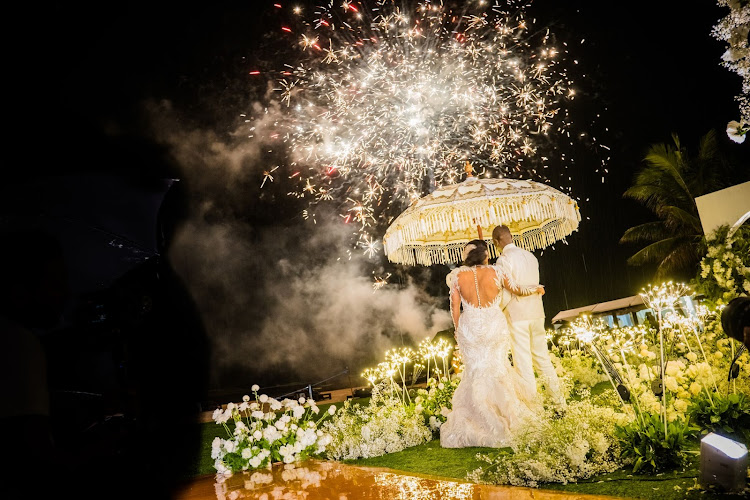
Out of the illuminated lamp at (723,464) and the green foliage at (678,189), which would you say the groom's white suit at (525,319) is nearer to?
the illuminated lamp at (723,464)

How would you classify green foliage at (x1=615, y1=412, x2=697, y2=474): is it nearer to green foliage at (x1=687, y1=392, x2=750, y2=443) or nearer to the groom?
green foliage at (x1=687, y1=392, x2=750, y2=443)

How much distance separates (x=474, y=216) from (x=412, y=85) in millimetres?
3959

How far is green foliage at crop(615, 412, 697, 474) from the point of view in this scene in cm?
346

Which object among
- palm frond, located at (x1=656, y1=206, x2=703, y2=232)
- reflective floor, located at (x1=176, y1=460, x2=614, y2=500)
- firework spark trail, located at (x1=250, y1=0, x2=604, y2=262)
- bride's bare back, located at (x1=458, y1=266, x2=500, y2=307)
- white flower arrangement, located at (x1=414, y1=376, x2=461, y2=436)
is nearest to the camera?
reflective floor, located at (x1=176, y1=460, x2=614, y2=500)

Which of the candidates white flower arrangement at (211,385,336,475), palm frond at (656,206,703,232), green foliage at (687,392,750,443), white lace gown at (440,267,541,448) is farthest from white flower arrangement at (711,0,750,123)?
palm frond at (656,206,703,232)

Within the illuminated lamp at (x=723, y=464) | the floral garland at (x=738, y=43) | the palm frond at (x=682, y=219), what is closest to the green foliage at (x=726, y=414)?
→ the illuminated lamp at (x=723, y=464)

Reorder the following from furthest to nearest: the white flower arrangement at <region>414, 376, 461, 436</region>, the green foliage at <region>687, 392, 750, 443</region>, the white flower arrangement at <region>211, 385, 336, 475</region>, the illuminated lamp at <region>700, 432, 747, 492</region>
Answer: the white flower arrangement at <region>414, 376, 461, 436</region> < the white flower arrangement at <region>211, 385, 336, 475</region> < the green foliage at <region>687, 392, 750, 443</region> < the illuminated lamp at <region>700, 432, 747, 492</region>

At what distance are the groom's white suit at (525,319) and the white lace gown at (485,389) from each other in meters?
0.30

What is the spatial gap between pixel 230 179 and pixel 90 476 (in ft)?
58.5

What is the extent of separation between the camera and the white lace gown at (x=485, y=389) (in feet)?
17.0

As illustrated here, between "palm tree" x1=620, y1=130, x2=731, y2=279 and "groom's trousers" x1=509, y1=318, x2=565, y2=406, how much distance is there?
1837cm

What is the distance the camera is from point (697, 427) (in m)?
3.75

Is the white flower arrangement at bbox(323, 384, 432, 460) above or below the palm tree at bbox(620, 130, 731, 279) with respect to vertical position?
below

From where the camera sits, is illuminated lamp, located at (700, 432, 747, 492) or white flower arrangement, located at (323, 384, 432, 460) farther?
white flower arrangement, located at (323, 384, 432, 460)
